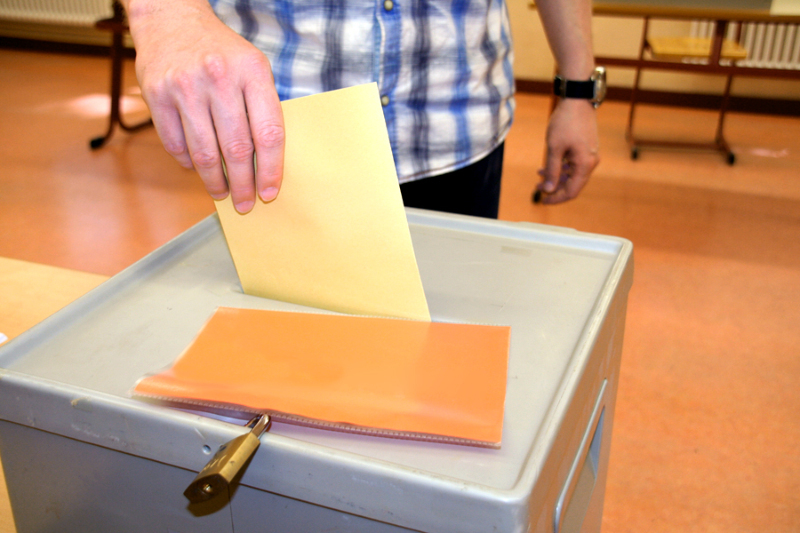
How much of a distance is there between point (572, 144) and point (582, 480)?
52 centimetres

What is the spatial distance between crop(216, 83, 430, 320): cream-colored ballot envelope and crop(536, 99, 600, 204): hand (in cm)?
54

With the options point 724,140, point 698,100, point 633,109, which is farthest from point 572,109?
point 698,100

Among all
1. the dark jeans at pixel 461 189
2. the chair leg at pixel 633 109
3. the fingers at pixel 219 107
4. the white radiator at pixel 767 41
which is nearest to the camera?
the fingers at pixel 219 107

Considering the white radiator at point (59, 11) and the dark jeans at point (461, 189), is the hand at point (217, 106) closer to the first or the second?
the dark jeans at point (461, 189)

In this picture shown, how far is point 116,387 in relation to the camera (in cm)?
43

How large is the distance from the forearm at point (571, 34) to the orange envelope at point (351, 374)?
0.61 meters

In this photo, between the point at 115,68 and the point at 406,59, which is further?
A: the point at 115,68

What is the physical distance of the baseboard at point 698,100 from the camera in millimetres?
3838

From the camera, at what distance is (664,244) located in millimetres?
2373

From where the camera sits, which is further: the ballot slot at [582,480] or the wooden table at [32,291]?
the wooden table at [32,291]

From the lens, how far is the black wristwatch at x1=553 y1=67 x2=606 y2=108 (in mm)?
940

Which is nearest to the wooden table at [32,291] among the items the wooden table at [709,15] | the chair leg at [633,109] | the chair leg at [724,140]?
the wooden table at [709,15]

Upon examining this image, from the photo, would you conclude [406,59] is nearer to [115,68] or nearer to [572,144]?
[572,144]

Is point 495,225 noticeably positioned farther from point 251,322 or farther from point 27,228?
point 27,228
